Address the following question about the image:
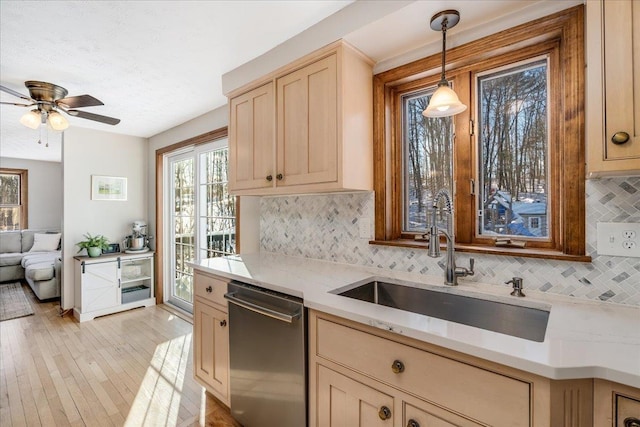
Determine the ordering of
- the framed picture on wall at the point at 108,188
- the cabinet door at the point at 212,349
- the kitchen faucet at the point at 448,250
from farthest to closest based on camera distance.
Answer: the framed picture on wall at the point at 108,188 < the cabinet door at the point at 212,349 < the kitchen faucet at the point at 448,250

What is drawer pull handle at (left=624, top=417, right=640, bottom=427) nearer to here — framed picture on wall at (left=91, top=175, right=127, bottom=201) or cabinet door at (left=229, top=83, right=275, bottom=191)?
cabinet door at (left=229, top=83, right=275, bottom=191)

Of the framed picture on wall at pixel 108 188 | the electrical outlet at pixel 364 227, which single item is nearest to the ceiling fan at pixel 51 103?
the framed picture on wall at pixel 108 188

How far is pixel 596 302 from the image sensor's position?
1.19 m

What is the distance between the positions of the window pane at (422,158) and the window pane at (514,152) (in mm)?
184

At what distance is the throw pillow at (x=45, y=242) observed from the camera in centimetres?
559

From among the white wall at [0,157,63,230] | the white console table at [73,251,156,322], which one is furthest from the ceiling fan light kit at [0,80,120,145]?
the white wall at [0,157,63,230]

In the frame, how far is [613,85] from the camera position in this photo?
938 mm

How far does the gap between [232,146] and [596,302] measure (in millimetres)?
2212

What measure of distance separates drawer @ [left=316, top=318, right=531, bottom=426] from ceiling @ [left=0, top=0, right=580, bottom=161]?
1413 mm

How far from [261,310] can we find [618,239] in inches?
59.2

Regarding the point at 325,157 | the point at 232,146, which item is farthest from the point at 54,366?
the point at 325,157

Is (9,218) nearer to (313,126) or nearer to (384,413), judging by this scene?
(313,126)

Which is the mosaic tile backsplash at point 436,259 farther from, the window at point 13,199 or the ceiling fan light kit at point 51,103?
the window at point 13,199

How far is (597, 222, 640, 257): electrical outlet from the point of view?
1129 millimetres
